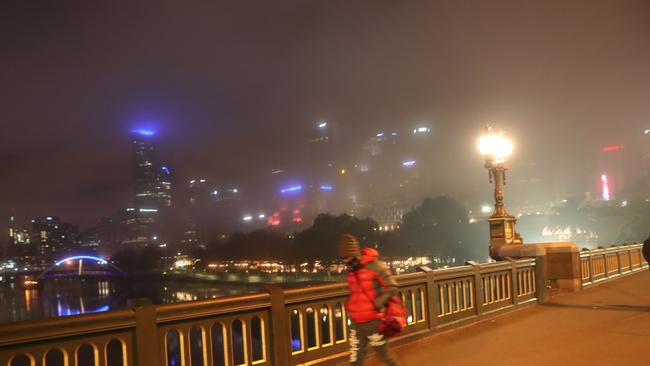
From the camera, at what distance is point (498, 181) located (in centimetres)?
1780

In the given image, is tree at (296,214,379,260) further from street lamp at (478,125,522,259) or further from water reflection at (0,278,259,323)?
street lamp at (478,125,522,259)

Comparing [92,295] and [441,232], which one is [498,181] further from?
[92,295]

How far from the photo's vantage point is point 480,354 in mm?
7422

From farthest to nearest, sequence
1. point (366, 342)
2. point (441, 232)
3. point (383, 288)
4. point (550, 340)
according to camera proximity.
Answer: point (441, 232) → point (550, 340) → point (366, 342) → point (383, 288)

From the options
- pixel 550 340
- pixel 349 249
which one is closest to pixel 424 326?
pixel 550 340

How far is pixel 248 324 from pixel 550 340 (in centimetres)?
487

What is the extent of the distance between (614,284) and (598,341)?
30.2 ft

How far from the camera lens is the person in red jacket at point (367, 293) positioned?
5031 millimetres

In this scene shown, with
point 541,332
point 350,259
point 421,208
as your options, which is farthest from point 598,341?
point 421,208

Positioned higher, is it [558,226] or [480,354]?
[480,354]

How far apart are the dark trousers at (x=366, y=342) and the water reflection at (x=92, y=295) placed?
83118 mm

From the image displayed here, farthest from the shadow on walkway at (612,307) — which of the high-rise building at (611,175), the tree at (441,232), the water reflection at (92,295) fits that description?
the high-rise building at (611,175)

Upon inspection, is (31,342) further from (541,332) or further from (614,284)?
(614,284)

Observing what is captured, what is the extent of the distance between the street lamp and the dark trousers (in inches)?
496
